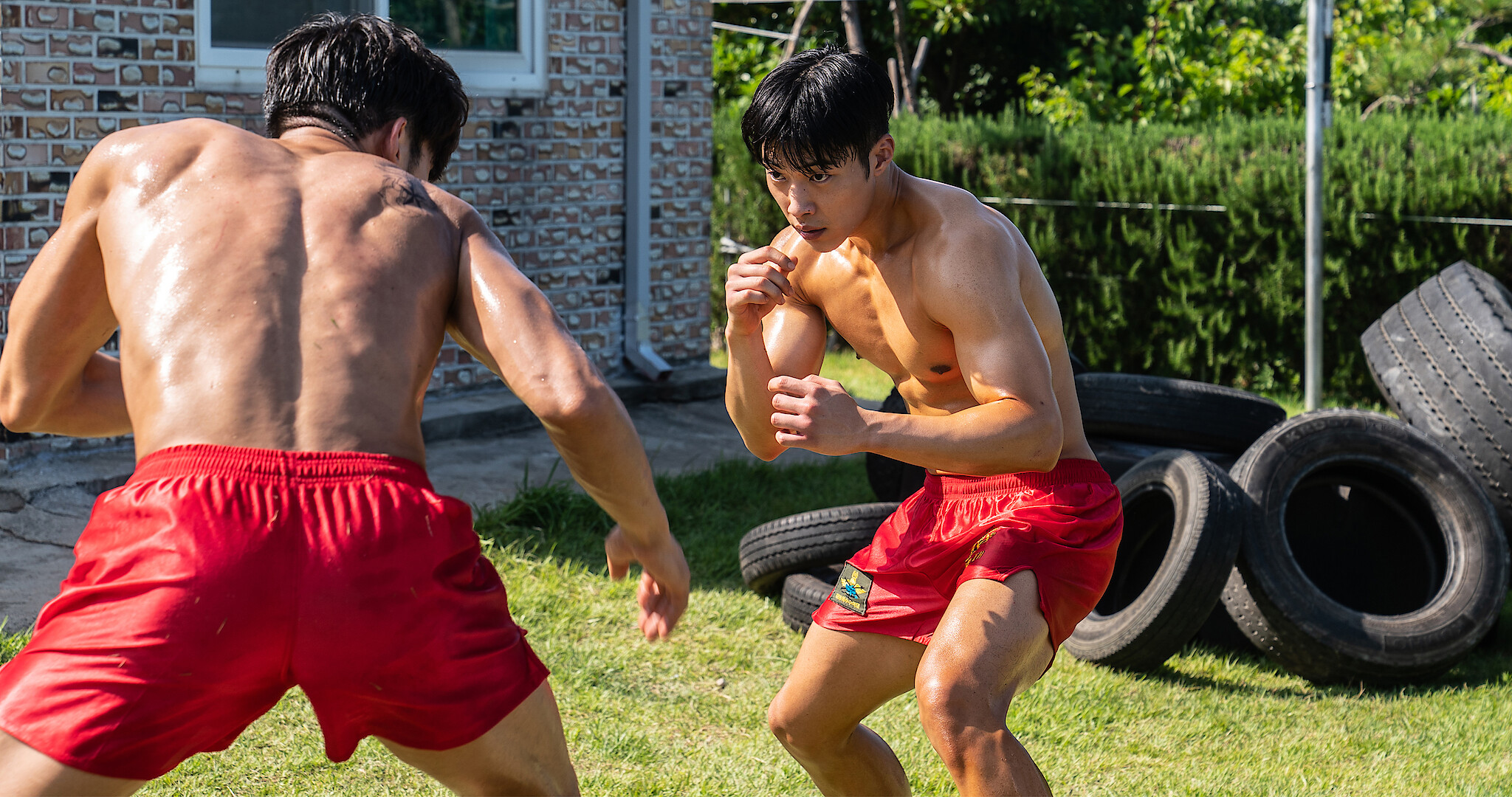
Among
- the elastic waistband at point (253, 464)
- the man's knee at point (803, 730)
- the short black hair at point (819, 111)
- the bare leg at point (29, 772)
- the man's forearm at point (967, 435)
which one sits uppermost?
the short black hair at point (819, 111)

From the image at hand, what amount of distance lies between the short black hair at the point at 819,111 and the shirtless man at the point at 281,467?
766 millimetres

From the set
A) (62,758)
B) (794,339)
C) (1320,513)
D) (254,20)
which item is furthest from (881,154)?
(254,20)

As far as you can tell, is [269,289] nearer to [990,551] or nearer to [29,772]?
[29,772]

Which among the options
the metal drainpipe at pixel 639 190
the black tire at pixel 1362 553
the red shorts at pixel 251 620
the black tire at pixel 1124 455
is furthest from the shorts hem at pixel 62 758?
the metal drainpipe at pixel 639 190

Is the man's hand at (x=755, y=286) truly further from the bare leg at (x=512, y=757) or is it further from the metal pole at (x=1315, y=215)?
the metal pole at (x=1315, y=215)

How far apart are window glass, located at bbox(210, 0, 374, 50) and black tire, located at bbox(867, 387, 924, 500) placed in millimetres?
3318

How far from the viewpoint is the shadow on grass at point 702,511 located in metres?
5.43

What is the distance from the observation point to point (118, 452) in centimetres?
614

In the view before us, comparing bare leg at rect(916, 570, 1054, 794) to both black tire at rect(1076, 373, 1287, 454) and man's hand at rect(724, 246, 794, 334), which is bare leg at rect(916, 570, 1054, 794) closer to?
man's hand at rect(724, 246, 794, 334)

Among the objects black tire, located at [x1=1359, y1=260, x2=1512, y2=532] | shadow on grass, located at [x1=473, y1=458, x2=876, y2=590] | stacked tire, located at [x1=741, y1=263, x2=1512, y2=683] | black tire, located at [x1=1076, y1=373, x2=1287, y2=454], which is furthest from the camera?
black tire, located at [x1=1076, y1=373, x2=1287, y2=454]

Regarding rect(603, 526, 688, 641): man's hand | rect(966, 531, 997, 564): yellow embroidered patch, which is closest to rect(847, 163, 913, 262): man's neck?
rect(966, 531, 997, 564): yellow embroidered patch

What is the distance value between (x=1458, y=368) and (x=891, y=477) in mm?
2375

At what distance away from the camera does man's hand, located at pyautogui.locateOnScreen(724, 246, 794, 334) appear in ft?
8.99

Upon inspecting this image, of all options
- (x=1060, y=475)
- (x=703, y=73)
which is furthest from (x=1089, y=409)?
(x=703, y=73)
